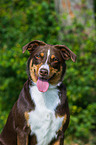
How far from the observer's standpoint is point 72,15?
21.4 ft

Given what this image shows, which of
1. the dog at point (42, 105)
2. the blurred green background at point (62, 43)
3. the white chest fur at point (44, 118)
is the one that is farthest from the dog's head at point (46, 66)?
the blurred green background at point (62, 43)

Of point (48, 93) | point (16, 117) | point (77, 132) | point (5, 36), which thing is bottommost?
point (77, 132)

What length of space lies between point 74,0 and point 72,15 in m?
0.43

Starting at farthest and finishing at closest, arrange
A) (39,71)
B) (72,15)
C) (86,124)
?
(72,15) → (86,124) → (39,71)

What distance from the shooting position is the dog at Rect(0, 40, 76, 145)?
3.28 meters

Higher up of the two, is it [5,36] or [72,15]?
[72,15]

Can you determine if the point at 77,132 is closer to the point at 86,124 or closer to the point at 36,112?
the point at 86,124

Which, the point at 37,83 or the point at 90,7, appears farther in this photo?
the point at 90,7

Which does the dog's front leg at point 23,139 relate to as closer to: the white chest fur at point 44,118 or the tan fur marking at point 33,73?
the white chest fur at point 44,118

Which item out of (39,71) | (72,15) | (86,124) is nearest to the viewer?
(39,71)

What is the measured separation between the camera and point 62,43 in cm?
614

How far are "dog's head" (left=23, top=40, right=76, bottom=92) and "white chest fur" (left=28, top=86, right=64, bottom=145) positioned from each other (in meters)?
0.14

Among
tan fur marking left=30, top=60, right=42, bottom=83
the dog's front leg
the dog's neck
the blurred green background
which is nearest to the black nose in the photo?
tan fur marking left=30, top=60, right=42, bottom=83

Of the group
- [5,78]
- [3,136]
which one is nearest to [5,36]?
[5,78]
